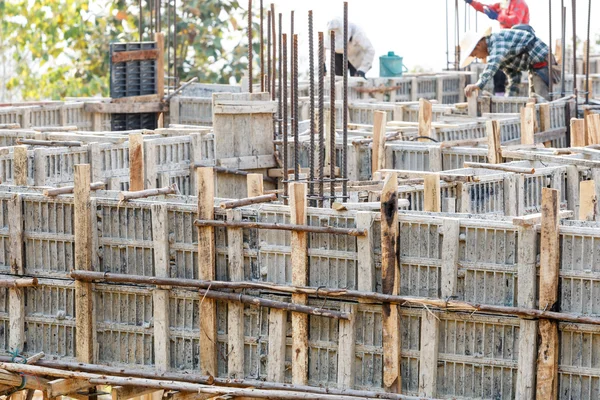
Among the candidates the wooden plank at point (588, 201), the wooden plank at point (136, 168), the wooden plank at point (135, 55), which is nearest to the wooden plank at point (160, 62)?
the wooden plank at point (135, 55)

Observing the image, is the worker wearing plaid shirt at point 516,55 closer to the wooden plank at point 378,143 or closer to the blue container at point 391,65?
the blue container at point 391,65

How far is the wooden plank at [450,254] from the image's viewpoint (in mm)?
12984

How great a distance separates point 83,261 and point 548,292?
4618 millimetres

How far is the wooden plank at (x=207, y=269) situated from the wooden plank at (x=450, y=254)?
230 centimetres

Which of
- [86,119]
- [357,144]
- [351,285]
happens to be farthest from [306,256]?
[86,119]

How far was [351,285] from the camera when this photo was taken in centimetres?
1354

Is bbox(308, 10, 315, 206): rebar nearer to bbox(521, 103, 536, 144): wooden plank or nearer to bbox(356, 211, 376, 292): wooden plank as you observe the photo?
bbox(356, 211, 376, 292): wooden plank

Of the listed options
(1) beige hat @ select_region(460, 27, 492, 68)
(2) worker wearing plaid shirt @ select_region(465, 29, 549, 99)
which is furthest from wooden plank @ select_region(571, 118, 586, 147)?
(1) beige hat @ select_region(460, 27, 492, 68)

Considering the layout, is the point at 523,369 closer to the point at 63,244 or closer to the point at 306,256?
the point at 306,256

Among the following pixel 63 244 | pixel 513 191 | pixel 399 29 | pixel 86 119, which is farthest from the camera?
pixel 399 29

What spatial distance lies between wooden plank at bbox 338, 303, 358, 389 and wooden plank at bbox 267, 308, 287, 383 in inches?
23.2

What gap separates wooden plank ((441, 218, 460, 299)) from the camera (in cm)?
1298

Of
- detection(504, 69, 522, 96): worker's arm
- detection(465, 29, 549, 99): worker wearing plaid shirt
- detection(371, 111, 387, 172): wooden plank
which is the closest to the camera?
detection(371, 111, 387, 172): wooden plank

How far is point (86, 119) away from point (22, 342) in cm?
1152
